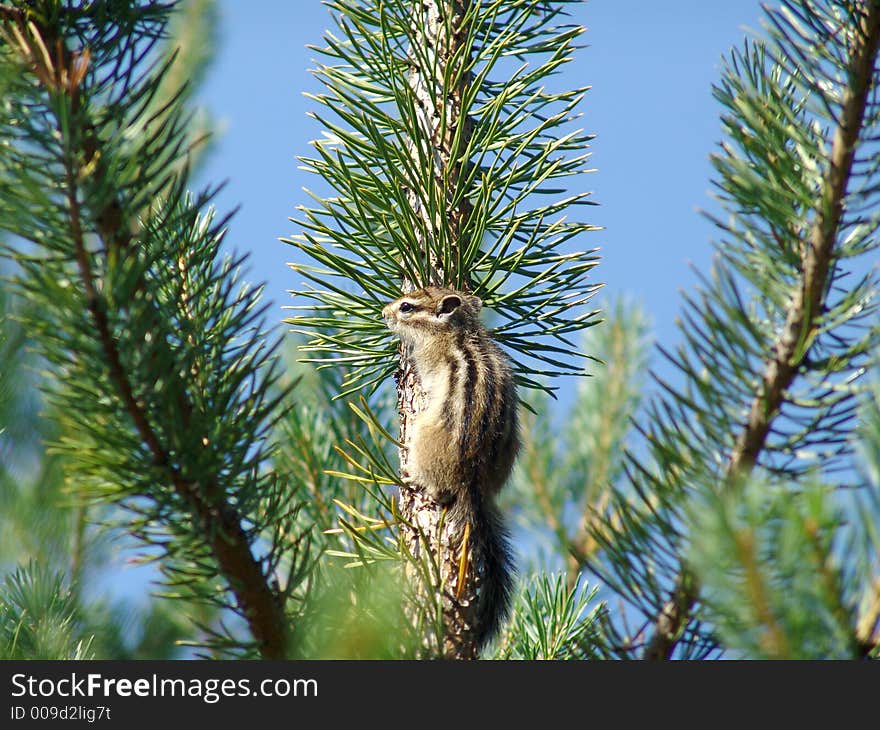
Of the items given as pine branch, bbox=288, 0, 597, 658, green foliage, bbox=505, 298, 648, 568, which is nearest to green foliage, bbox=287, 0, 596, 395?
pine branch, bbox=288, 0, 597, 658

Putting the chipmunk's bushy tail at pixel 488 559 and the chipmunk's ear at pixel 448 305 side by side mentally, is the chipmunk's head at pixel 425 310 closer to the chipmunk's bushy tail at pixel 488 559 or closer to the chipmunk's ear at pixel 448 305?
the chipmunk's ear at pixel 448 305

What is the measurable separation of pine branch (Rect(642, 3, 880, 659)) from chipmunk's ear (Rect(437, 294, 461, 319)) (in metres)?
1.12

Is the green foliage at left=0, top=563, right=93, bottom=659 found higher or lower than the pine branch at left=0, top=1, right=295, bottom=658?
lower

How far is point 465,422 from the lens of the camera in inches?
97.3

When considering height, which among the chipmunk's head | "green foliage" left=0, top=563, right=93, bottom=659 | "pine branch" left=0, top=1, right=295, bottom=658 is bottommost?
"green foliage" left=0, top=563, right=93, bottom=659

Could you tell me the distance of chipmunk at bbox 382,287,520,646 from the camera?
80.9 inches

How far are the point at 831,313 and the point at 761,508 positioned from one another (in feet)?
1.37

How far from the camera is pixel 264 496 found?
1.37 m

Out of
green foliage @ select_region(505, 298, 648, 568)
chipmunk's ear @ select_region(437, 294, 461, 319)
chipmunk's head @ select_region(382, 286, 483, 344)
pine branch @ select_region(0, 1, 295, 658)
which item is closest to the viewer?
pine branch @ select_region(0, 1, 295, 658)

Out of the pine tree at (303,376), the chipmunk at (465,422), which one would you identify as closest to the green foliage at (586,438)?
the chipmunk at (465,422)

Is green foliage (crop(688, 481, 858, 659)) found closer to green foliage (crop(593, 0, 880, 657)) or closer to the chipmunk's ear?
green foliage (crop(593, 0, 880, 657))

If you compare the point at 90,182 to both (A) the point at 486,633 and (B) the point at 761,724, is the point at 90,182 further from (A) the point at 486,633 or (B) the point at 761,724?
(A) the point at 486,633

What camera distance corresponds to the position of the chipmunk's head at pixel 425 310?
2.21m

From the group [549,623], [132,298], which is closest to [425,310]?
[549,623]
